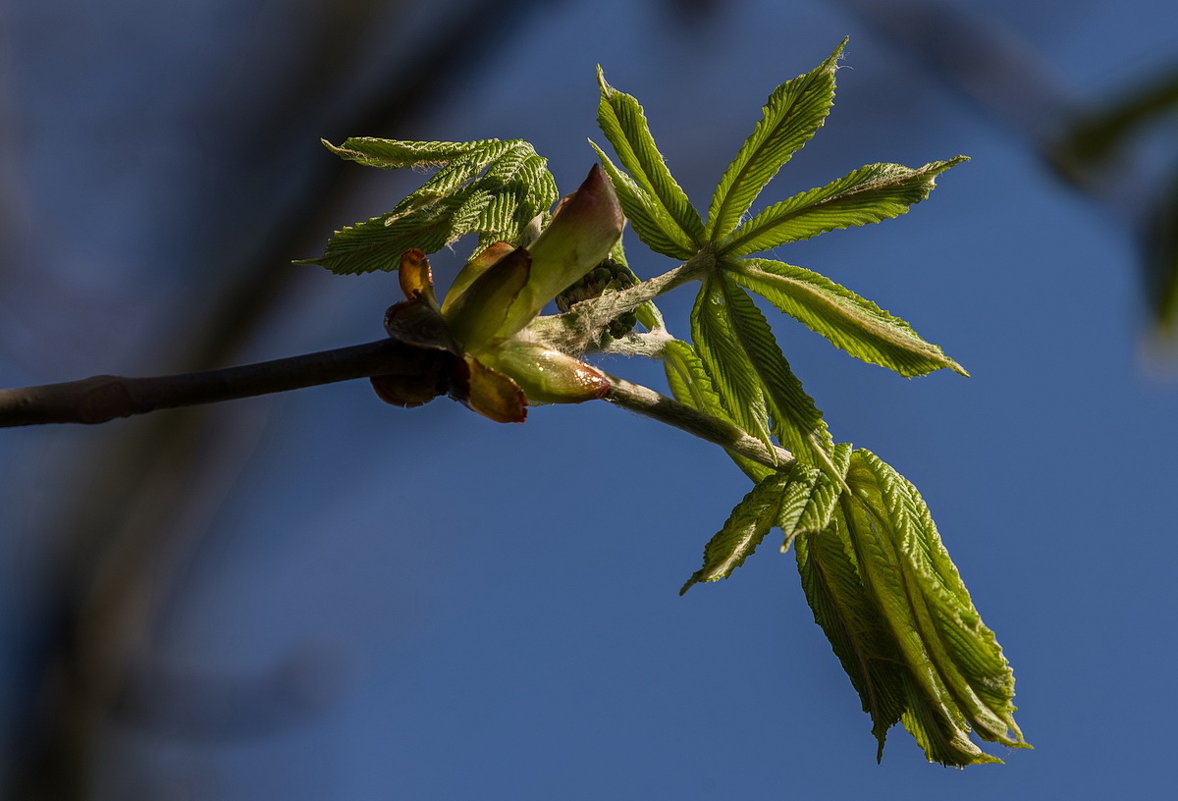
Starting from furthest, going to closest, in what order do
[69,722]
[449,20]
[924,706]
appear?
1. [69,722]
2. [449,20]
3. [924,706]

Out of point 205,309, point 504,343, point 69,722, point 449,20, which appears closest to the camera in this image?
point 504,343

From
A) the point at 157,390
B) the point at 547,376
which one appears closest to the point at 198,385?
the point at 157,390

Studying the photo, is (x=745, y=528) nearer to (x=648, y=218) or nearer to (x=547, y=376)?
(x=547, y=376)

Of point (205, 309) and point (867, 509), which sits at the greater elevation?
point (205, 309)

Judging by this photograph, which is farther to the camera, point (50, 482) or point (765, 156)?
point (50, 482)

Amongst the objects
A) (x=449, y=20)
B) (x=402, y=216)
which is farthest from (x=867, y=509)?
(x=449, y=20)

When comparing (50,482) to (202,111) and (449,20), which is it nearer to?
(202,111)
